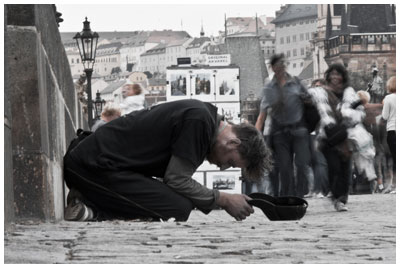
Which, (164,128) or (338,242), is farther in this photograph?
(164,128)

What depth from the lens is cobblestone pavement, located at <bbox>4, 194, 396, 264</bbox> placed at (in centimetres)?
444

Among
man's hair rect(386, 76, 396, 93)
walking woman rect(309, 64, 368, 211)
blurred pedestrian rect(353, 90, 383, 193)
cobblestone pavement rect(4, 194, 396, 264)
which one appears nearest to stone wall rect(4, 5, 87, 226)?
cobblestone pavement rect(4, 194, 396, 264)

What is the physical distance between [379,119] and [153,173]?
9690mm

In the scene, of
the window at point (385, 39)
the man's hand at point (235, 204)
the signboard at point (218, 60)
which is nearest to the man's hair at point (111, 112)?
the man's hand at point (235, 204)

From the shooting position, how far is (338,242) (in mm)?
5352

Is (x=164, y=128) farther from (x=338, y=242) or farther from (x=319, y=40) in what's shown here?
(x=319, y=40)

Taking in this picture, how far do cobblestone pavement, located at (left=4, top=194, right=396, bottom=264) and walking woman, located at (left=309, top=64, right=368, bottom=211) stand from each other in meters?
4.27

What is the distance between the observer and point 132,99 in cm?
1308

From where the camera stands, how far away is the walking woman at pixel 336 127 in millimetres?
11055

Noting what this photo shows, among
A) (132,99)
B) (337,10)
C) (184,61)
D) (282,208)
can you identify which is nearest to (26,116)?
(282,208)

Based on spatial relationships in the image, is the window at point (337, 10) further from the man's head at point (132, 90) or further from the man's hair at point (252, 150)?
the man's hair at point (252, 150)

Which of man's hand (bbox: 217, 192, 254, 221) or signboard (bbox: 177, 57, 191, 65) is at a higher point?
man's hand (bbox: 217, 192, 254, 221)

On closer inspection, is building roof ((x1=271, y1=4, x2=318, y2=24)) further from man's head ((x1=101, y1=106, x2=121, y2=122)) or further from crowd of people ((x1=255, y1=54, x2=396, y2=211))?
crowd of people ((x1=255, y1=54, x2=396, y2=211))
